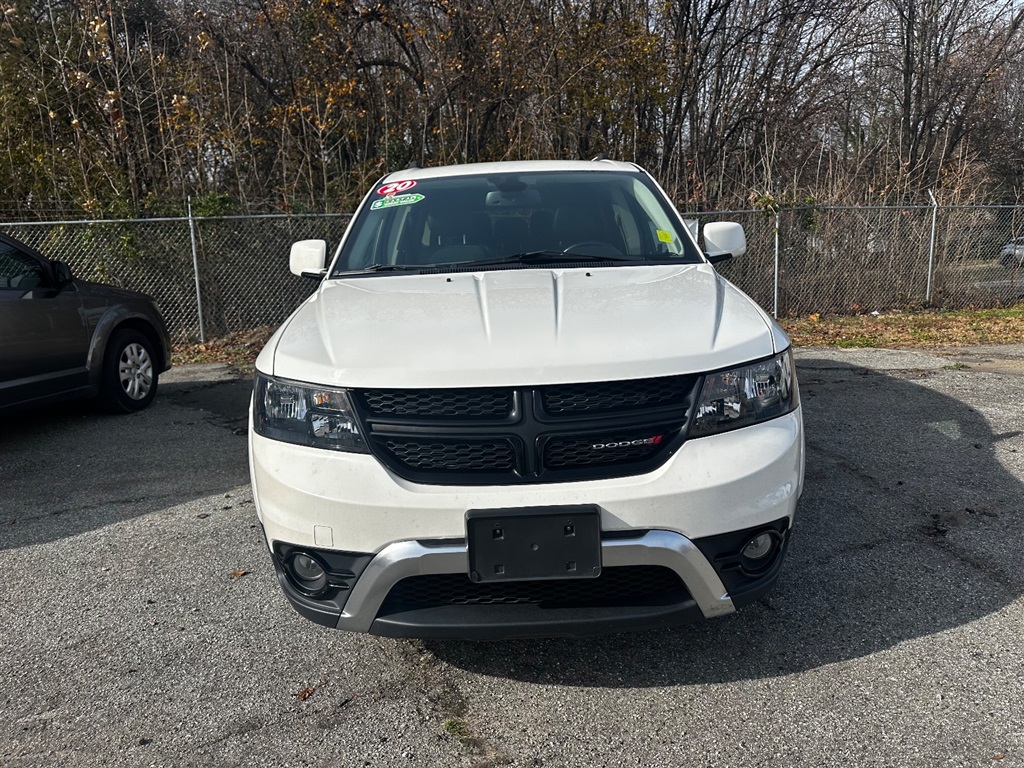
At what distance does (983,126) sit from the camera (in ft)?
71.2

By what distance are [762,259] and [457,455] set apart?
9.51 m

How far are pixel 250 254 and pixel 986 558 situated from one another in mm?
9125

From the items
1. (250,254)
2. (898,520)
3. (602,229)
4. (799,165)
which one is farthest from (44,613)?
(799,165)

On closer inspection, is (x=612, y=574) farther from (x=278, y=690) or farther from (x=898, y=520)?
(x=898, y=520)

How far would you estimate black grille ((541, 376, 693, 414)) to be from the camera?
7.67 feet

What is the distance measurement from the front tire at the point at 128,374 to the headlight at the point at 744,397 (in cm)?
549

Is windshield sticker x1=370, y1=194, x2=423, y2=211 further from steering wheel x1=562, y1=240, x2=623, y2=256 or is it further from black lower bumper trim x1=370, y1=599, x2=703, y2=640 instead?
black lower bumper trim x1=370, y1=599, x2=703, y2=640

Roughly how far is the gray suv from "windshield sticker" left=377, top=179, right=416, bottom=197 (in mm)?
3061

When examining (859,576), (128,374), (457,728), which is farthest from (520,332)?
(128,374)

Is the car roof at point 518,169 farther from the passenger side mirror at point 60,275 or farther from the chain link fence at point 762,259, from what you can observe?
the chain link fence at point 762,259

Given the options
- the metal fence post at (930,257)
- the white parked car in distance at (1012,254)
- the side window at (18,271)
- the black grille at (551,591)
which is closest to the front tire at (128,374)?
the side window at (18,271)

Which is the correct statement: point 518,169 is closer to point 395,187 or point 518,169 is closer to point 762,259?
point 395,187

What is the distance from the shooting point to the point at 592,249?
11.9 ft

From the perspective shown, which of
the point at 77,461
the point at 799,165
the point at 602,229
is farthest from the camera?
the point at 799,165
